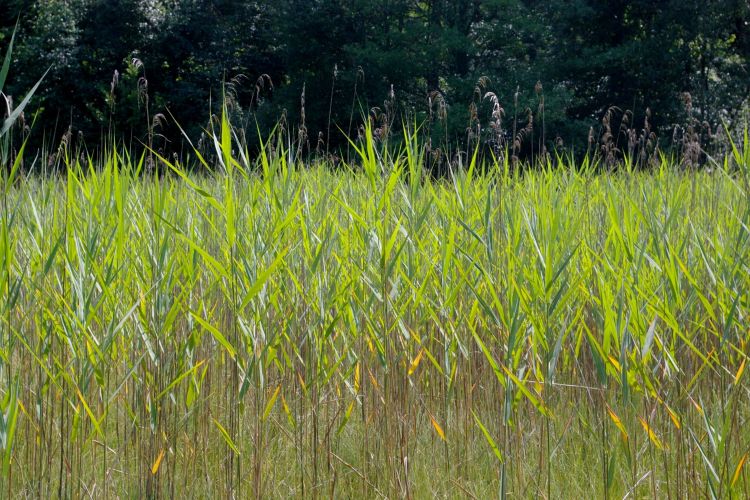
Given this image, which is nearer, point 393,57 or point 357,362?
point 357,362

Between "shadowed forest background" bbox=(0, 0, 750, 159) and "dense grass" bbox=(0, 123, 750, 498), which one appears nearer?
"dense grass" bbox=(0, 123, 750, 498)

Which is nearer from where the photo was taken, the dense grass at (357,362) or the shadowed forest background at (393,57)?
the dense grass at (357,362)

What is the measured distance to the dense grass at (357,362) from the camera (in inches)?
75.1

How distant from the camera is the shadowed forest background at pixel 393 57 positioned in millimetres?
14672

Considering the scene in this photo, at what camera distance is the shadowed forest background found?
14.7 metres

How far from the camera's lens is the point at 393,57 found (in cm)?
1547

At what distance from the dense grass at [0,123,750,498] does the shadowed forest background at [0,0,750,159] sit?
39.1ft

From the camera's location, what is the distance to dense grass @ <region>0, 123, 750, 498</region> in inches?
75.1

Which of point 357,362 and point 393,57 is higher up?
point 393,57

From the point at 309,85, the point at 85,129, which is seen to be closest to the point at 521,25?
the point at 309,85

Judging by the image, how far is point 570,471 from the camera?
220 cm

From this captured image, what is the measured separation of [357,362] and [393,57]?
45.4 feet

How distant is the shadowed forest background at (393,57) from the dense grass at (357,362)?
11918 mm

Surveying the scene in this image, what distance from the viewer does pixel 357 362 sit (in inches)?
90.7
